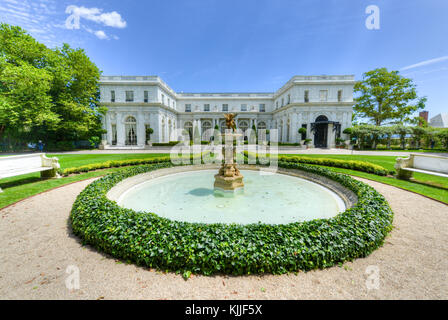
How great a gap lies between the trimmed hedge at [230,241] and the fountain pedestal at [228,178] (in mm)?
3699

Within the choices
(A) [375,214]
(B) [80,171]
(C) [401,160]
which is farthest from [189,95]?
(A) [375,214]

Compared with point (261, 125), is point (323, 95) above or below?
above

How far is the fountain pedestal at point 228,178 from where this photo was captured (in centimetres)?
705

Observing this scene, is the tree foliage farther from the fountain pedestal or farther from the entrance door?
the fountain pedestal

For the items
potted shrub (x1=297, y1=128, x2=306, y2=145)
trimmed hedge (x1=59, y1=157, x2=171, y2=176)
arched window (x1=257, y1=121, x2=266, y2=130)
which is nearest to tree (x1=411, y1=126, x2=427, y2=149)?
potted shrub (x1=297, y1=128, x2=306, y2=145)

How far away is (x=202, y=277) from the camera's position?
2.54m

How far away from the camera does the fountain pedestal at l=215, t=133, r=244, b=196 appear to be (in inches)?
277

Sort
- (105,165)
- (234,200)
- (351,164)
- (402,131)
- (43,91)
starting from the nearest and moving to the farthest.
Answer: (234,200) → (351,164) → (105,165) → (43,91) → (402,131)

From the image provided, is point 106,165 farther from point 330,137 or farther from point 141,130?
point 330,137

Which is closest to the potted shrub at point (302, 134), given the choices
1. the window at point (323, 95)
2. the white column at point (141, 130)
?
the window at point (323, 95)

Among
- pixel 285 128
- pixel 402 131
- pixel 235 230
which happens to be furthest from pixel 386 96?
pixel 235 230

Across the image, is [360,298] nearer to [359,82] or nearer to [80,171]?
[80,171]

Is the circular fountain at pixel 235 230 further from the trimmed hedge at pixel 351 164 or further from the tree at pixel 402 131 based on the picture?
the tree at pixel 402 131

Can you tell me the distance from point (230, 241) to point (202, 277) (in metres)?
0.65
